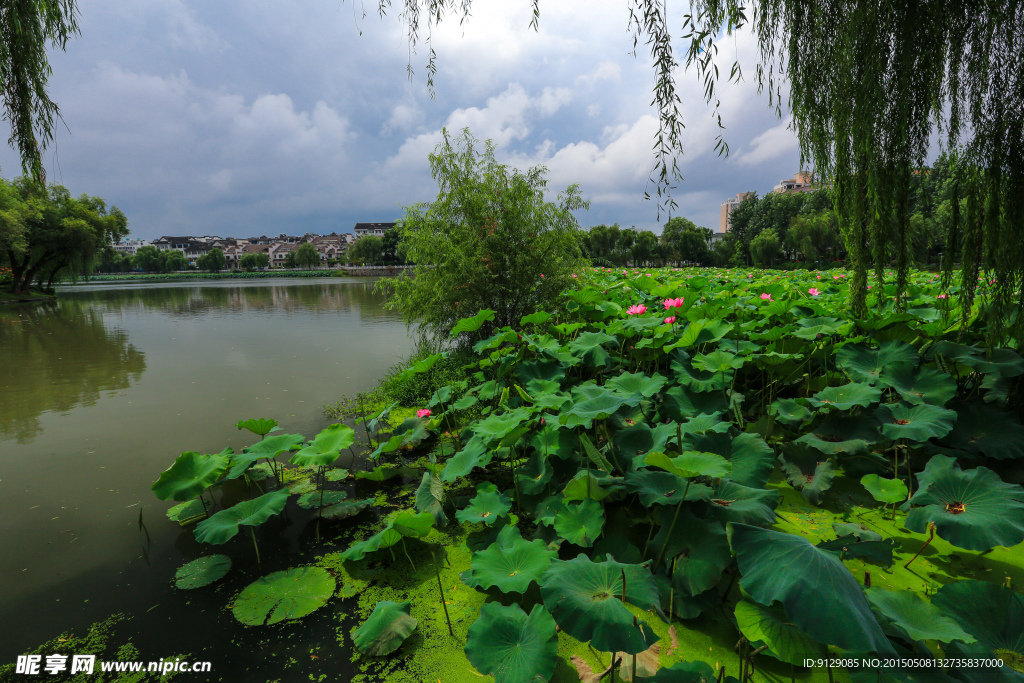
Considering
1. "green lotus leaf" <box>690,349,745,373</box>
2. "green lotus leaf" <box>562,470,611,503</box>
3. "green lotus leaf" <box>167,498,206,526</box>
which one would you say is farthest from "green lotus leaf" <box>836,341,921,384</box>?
"green lotus leaf" <box>167,498,206,526</box>

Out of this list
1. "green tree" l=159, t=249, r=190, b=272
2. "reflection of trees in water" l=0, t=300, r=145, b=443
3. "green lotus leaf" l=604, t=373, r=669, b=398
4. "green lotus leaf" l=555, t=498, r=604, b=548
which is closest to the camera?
"green lotus leaf" l=555, t=498, r=604, b=548

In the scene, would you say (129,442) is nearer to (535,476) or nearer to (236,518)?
(236,518)

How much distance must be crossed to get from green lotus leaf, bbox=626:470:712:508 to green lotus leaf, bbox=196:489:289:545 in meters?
1.44

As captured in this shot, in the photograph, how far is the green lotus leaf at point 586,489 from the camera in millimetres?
1587

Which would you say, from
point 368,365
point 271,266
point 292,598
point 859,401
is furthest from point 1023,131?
point 271,266

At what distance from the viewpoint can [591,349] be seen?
108 inches

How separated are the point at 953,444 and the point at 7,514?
15.7 feet

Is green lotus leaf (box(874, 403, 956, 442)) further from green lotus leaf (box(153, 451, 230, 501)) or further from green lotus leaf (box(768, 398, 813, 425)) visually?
green lotus leaf (box(153, 451, 230, 501))

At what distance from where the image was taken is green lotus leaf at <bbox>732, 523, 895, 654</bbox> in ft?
2.52

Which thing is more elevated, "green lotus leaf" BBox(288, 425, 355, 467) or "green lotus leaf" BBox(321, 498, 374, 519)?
"green lotus leaf" BBox(288, 425, 355, 467)

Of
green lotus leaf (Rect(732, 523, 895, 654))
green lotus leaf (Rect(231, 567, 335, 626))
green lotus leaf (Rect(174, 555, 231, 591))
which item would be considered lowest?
green lotus leaf (Rect(174, 555, 231, 591))

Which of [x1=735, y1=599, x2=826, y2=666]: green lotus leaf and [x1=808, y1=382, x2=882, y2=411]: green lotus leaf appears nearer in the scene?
[x1=735, y1=599, x2=826, y2=666]: green lotus leaf

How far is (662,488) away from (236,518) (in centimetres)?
171

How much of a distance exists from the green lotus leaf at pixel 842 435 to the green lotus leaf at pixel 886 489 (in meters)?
0.12
